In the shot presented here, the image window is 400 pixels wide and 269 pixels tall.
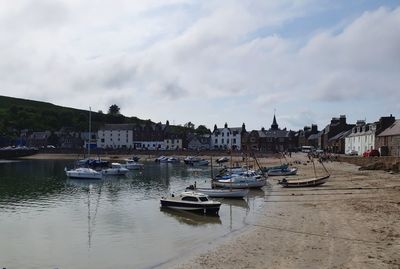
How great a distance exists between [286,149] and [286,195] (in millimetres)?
131850

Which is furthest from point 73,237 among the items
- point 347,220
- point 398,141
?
point 398,141

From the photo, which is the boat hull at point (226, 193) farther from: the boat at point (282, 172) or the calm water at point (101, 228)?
the boat at point (282, 172)

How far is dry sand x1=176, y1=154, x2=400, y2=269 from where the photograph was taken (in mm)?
23406

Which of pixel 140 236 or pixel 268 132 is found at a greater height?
pixel 268 132

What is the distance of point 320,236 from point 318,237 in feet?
0.93

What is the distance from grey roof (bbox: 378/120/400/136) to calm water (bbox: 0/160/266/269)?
155ft

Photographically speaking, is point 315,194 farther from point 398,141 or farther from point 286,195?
point 398,141

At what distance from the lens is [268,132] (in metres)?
189

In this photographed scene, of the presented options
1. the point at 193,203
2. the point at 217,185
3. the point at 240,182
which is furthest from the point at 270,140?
the point at 193,203

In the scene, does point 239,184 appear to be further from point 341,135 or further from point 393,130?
point 341,135

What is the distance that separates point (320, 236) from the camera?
29.3 meters

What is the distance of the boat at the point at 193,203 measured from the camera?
41.9 metres

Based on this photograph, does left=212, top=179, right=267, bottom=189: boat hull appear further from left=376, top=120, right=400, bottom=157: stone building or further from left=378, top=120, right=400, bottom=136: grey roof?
left=378, top=120, right=400, bottom=136: grey roof

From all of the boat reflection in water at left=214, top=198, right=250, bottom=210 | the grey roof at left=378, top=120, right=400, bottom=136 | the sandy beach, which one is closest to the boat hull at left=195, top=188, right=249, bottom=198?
the boat reflection in water at left=214, top=198, right=250, bottom=210
